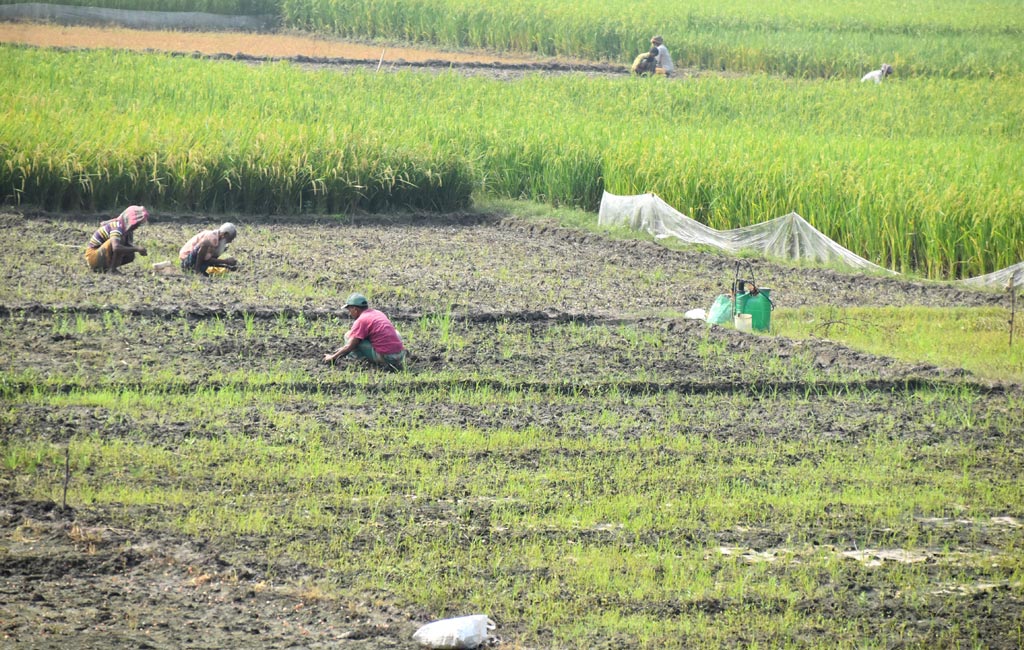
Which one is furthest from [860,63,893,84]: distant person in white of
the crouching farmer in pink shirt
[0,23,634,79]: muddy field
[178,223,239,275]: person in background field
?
the crouching farmer in pink shirt

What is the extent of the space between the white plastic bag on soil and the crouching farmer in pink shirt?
425cm

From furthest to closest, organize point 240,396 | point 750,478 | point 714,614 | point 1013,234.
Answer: point 1013,234
point 240,396
point 750,478
point 714,614

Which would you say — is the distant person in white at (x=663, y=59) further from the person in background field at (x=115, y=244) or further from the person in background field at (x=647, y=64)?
the person in background field at (x=115, y=244)

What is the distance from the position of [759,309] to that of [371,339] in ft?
12.2

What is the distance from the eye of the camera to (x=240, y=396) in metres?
9.23

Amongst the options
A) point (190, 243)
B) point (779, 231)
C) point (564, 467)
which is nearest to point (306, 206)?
point (190, 243)

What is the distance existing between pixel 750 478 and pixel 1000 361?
4207 mm

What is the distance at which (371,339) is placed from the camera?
992 cm

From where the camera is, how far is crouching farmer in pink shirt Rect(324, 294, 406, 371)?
9.85 m

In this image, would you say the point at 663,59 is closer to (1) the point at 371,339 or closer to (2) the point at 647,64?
(2) the point at 647,64

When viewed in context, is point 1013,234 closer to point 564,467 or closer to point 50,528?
point 564,467

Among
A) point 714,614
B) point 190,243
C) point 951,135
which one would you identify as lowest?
point 714,614

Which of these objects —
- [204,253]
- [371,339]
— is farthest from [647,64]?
[371,339]

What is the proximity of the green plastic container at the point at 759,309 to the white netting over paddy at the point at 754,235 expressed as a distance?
316 centimetres
